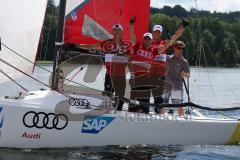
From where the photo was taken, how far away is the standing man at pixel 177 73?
26.5 ft

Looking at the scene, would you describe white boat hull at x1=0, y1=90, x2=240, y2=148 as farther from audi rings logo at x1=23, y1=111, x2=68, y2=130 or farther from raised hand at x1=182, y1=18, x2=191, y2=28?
raised hand at x1=182, y1=18, x2=191, y2=28

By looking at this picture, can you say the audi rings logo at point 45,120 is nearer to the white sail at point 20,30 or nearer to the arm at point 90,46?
the white sail at point 20,30

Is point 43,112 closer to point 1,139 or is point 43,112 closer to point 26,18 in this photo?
point 1,139

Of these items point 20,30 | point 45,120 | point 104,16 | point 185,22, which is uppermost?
point 104,16

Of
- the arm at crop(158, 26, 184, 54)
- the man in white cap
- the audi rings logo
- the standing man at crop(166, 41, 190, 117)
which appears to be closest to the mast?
the audi rings logo

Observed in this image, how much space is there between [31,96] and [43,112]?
1.27 feet

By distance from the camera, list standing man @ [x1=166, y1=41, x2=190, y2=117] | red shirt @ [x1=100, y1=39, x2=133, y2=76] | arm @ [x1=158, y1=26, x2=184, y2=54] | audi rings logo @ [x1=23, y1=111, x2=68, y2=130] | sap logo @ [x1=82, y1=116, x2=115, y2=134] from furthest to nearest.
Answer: standing man @ [x1=166, y1=41, x2=190, y2=117] < red shirt @ [x1=100, y1=39, x2=133, y2=76] < arm @ [x1=158, y1=26, x2=184, y2=54] < sap logo @ [x1=82, y1=116, x2=115, y2=134] < audi rings logo @ [x1=23, y1=111, x2=68, y2=130]

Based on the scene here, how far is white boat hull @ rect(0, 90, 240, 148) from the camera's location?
22.4 ft

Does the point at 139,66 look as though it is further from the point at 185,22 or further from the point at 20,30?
the point at 20,30

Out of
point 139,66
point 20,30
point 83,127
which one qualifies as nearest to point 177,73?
point 139,66

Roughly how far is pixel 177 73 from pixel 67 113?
2.14 metres

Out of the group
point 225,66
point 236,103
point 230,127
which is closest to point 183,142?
point 230,127

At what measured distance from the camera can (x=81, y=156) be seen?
699cm

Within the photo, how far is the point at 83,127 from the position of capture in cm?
711
